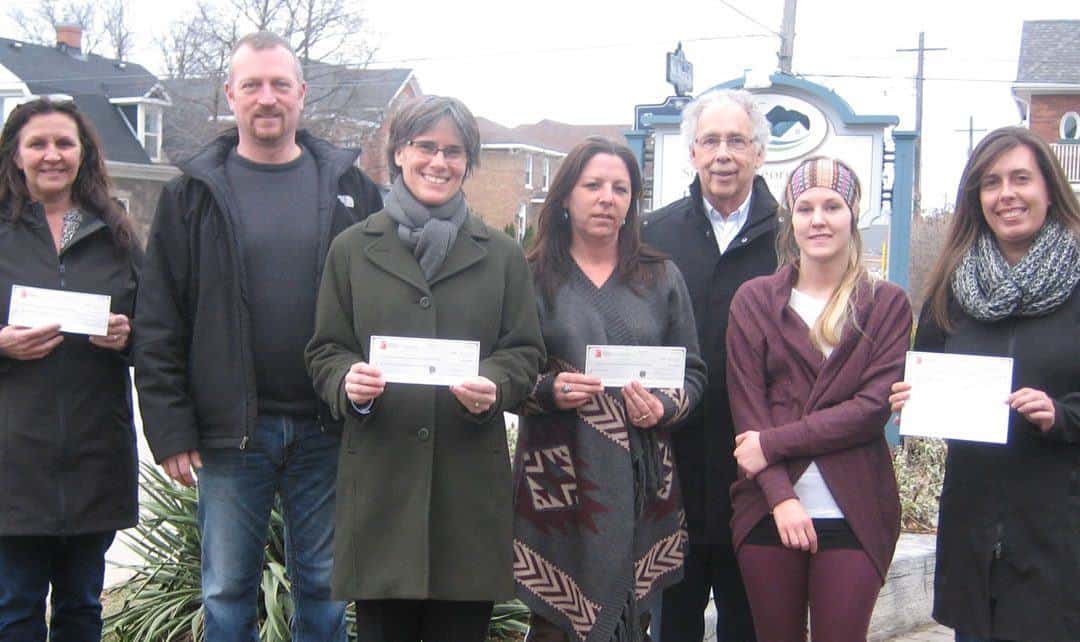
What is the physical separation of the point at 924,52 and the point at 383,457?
40540 millimetres

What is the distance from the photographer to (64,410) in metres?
4.20

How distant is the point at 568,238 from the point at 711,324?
690 mm

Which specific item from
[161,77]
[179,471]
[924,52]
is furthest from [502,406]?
[161,77]

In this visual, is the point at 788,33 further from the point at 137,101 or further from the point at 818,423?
the point at 137,101

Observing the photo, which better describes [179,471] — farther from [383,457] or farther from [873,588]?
[873,588]

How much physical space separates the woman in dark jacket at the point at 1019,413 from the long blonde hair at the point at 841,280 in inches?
10.7

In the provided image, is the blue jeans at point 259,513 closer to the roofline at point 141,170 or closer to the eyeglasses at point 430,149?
the eyeglasses at point 430,149

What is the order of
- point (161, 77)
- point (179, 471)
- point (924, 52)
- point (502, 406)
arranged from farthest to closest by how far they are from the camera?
1. point (161, 77)
2. point (924, 52)
3. point (179, 471)
4. point (502, 406)

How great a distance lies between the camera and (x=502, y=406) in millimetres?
3627

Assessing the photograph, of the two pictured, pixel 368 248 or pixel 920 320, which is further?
pixel 920 320

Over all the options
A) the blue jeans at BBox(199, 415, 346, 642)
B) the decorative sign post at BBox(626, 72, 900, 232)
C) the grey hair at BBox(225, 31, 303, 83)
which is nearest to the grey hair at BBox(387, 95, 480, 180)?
the grey hair at BBox(225, 31, 303, 83)

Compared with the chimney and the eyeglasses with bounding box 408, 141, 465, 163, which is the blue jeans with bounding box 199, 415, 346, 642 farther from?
the chimney

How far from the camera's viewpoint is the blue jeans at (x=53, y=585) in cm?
427

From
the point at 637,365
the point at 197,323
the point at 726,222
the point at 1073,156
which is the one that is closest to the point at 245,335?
the point at 197,323
